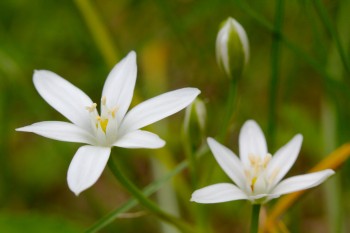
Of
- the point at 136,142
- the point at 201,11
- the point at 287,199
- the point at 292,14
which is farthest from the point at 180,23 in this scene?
the point at 136,142

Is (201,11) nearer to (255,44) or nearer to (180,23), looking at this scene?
(180,23)

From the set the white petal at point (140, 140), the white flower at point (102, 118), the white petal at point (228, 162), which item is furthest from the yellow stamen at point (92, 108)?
the white petal at point (228, 162)

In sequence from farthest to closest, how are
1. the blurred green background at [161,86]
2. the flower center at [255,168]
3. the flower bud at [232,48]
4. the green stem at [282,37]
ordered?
the blurred green background at [161,86] < the green stem at [282,37] < the flower bud at [232,48] < the flower center at [255,168]

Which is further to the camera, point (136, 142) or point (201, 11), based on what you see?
point (201, 11)

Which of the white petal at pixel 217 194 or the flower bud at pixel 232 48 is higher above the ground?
the flower bud at pixel 232 48

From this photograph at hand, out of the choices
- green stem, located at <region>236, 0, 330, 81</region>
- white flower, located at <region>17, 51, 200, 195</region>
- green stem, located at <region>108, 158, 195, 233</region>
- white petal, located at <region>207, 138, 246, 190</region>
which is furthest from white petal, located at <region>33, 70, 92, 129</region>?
green stem, located at <region>236, 0, 330, 81</region>

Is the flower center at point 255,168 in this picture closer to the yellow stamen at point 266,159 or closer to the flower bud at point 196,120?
the yellow stamen at point 266,159

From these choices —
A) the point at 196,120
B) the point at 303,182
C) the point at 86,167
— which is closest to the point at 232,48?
the point at 196,120
